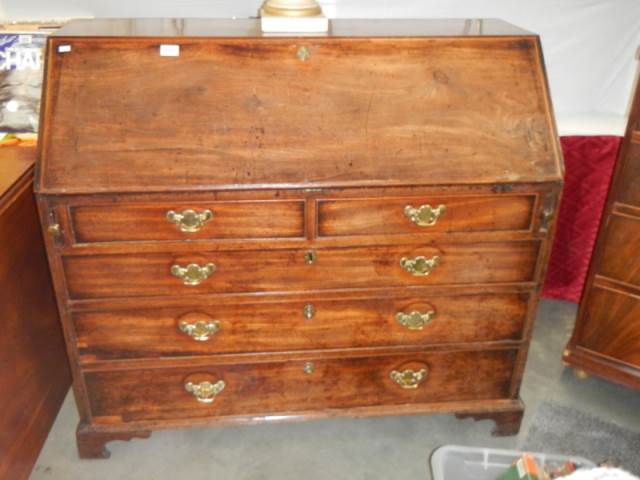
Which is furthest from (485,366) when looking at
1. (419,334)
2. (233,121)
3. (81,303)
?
(81,303)

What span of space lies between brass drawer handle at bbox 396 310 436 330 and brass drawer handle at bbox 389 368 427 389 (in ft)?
0.58

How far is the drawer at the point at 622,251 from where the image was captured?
6.22 ft

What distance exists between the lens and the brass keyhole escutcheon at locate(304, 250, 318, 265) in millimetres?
1610

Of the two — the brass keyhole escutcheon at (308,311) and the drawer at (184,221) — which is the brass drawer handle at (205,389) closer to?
the brass keyhole escutcheon at (308,311)

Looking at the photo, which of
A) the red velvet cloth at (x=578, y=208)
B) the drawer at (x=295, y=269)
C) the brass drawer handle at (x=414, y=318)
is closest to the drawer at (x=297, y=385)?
the brass drawer handle at (x=414, y=318)

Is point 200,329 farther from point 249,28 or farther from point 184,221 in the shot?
point 249,28

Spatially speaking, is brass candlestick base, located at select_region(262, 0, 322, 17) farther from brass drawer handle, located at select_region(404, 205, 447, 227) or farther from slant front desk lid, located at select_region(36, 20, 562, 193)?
brass drawer handle, located at select_region(404, 205, 447, 227)

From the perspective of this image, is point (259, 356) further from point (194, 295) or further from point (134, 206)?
point (134, 206)

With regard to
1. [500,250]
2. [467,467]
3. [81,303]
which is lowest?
[467,467]

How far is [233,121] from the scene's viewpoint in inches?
61.2

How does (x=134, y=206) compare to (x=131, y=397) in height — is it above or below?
above

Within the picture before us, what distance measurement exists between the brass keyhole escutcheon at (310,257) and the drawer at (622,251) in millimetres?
987

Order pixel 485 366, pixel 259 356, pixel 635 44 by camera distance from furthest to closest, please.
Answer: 1. pixel 635 44
2. pixel 485 366
3. pixel 259 356

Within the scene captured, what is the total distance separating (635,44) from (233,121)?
69.4 inches
